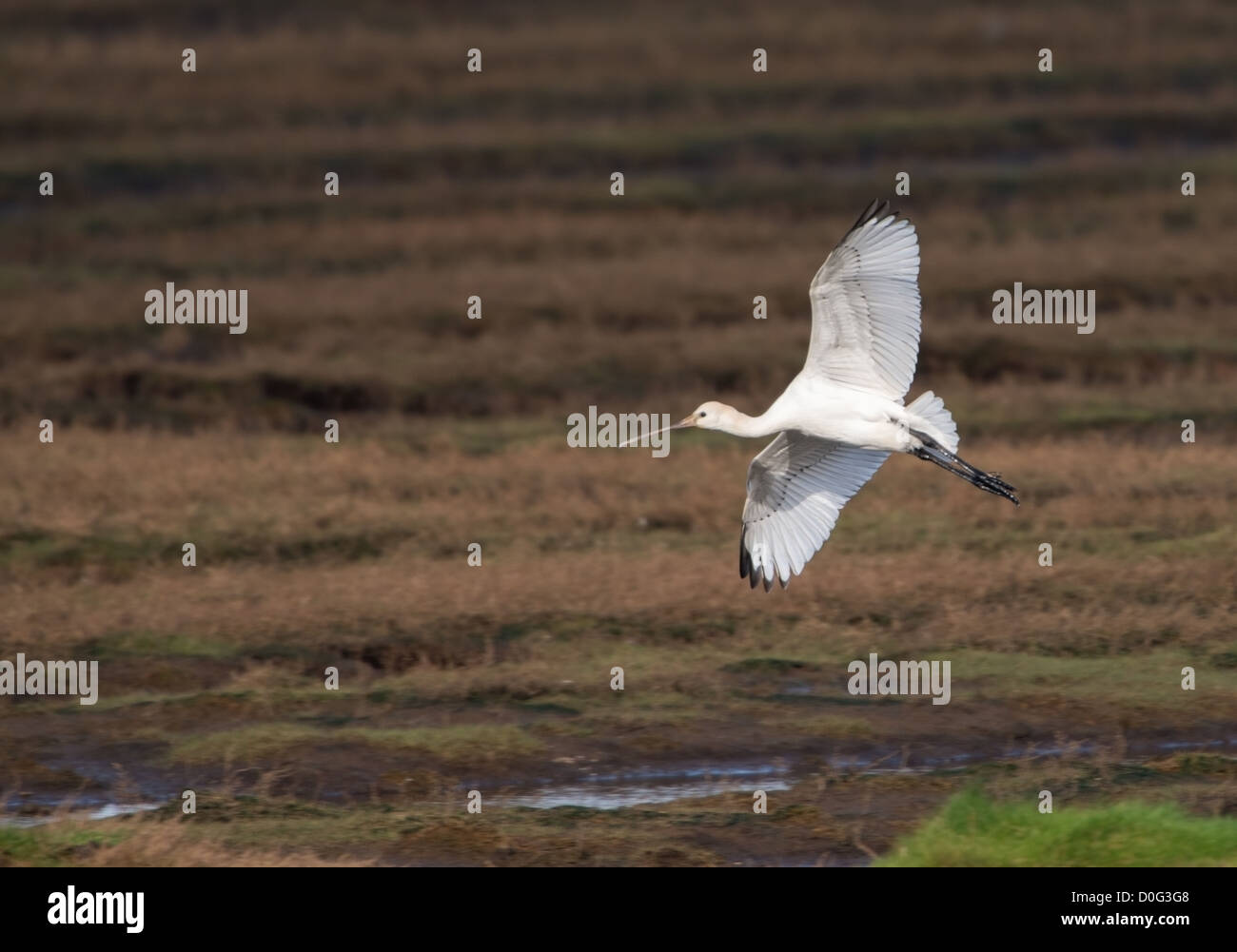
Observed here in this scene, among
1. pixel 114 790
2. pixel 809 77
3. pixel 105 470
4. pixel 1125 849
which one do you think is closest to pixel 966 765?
pixel 1125 849

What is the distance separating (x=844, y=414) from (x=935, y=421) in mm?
485

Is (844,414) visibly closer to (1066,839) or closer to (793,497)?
(793,497)

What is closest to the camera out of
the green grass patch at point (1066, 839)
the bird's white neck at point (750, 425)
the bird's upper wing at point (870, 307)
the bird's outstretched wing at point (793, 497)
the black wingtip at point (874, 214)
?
the green grass patch at point (1066, 839)

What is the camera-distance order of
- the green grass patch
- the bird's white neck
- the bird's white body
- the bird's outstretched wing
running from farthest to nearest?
the bird's outstretched wing
the bird's white neck
the bird's white body
the green grass patch

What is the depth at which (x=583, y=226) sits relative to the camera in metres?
24.2

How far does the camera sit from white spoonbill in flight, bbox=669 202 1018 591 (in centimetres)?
1017

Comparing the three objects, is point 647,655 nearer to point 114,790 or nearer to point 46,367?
point 114,790

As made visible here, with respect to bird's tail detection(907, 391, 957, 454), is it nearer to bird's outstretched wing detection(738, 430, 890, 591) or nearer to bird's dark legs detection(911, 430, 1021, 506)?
bird's dark legs detection(911, 430, 1021, 506)

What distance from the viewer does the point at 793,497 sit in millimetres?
11383

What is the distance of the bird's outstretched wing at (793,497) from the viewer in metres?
11.2

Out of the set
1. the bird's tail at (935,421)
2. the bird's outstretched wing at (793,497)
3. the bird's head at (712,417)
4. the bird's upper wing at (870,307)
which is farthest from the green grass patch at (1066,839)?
the bird's head at (712,417)

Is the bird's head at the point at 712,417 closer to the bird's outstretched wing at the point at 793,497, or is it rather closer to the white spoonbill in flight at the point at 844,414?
the white spoonbill in flight at the point at 844,414

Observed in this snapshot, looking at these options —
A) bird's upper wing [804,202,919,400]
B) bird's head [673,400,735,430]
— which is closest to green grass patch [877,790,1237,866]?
bird's upper wing [804,202,919,400]

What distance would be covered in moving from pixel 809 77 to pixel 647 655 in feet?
67.1
